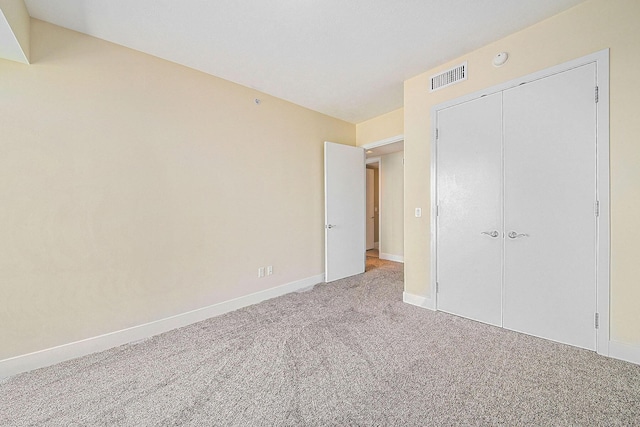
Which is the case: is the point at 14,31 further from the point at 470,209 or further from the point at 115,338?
the point at 470,209

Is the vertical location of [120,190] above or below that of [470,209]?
above

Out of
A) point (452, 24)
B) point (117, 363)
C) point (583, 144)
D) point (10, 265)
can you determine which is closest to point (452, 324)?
point (583, 144)

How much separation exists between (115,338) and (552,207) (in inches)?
160

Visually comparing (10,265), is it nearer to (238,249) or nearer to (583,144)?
(238,249)

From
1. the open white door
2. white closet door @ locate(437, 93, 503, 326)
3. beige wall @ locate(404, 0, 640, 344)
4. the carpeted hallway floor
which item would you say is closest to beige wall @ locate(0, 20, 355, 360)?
the carpeted hallway floor

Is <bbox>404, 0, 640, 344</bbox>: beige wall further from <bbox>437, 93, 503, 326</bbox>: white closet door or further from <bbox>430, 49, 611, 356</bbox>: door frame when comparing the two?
<bbox>437, 93, 503, 326</bbox>: white closet door

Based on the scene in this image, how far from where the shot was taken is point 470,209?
8.63ft

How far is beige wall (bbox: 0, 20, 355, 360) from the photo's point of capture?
194 cm

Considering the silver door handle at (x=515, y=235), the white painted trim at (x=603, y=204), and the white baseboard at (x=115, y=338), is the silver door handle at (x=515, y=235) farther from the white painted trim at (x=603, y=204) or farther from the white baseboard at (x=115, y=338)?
the white baseboard at (x=115, y=338)

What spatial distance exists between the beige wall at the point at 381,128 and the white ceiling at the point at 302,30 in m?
1.01

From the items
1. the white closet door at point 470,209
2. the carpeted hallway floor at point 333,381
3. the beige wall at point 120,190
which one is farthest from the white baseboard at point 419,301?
the beige wall at point 120,190

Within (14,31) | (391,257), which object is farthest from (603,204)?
(14,31)

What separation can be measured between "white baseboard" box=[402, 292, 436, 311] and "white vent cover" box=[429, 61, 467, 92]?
2.46m

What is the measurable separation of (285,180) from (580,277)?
3.24 meters
